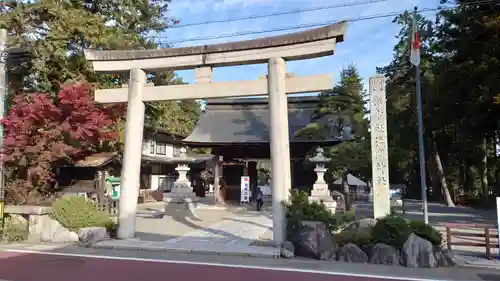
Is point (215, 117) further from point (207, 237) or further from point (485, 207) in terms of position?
point (485, 207)

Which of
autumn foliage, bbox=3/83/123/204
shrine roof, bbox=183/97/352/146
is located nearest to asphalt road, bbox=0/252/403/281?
autumn foliage, bbox=3/83/123/204

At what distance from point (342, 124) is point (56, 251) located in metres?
15.3

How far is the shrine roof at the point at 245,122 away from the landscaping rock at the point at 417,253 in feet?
43.5

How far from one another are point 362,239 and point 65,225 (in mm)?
8806

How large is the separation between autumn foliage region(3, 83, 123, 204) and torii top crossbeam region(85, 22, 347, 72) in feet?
7.28

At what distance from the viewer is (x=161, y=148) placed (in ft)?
138

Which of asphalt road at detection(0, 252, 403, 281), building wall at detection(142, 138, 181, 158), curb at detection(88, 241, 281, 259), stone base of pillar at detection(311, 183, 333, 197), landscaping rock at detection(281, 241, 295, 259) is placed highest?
building wall at detection(142, 138, 181, 158)

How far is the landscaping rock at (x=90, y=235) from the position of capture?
11328 millimetres

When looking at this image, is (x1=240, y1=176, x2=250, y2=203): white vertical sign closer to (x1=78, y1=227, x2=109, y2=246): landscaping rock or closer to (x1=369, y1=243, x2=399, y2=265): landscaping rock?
(x1=78, y1=227, x2=109, y2=246): landscaping rock

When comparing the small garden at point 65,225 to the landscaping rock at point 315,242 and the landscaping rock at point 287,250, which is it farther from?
the landscaping rock at point 315,242

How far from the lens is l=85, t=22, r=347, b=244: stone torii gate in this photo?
1066 cm

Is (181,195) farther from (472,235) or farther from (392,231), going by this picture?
(472,235)

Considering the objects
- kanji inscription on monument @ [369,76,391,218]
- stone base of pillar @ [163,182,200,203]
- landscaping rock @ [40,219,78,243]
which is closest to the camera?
landscaping rock @ [40,219,78,243]

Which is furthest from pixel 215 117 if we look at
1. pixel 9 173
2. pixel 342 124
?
pixel 9 173
